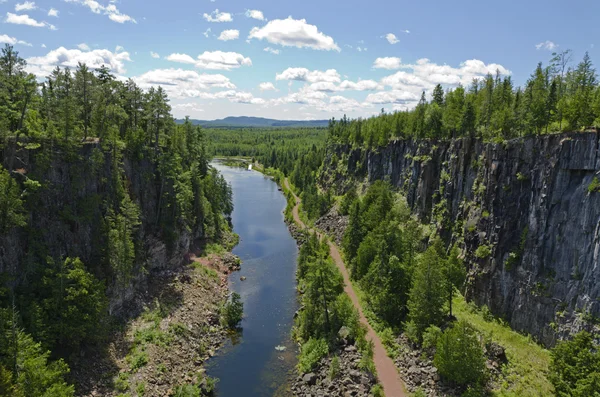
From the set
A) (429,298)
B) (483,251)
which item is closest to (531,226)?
(483,251)

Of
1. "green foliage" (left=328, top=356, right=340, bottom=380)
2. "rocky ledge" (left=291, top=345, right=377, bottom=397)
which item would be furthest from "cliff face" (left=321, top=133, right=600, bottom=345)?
"green foliage" (left=328, top=356, right=340, bottom=380)

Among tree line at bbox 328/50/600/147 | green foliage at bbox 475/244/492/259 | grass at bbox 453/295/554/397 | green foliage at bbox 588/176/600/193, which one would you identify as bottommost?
grass at bbox 453/295/554/397

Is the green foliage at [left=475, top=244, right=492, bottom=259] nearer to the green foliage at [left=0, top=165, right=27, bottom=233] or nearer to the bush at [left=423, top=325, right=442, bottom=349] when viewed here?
the bush at [left=423, top=325, right=442, bottom=349]

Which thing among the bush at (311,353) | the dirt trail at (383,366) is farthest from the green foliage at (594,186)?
the bush at (311,353)

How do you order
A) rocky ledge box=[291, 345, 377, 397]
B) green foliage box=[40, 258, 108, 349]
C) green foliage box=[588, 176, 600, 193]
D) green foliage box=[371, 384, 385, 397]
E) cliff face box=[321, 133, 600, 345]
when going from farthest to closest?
rocky ledge box=[291, 345, 377, 397] < green foliage box=[371, 384, 385, 397] < cliff face box=[321, 133, 600, 345] < green foliage box=[588, 176, 600, 193] < green foliage box=[40, 258, 108, 349]

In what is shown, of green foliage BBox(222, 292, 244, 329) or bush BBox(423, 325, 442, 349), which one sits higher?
bush BBox(423, 325, 442, 349)

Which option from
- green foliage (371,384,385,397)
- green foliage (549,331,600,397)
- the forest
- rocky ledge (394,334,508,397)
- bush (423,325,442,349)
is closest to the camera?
green foliage (549,331,600,397)
